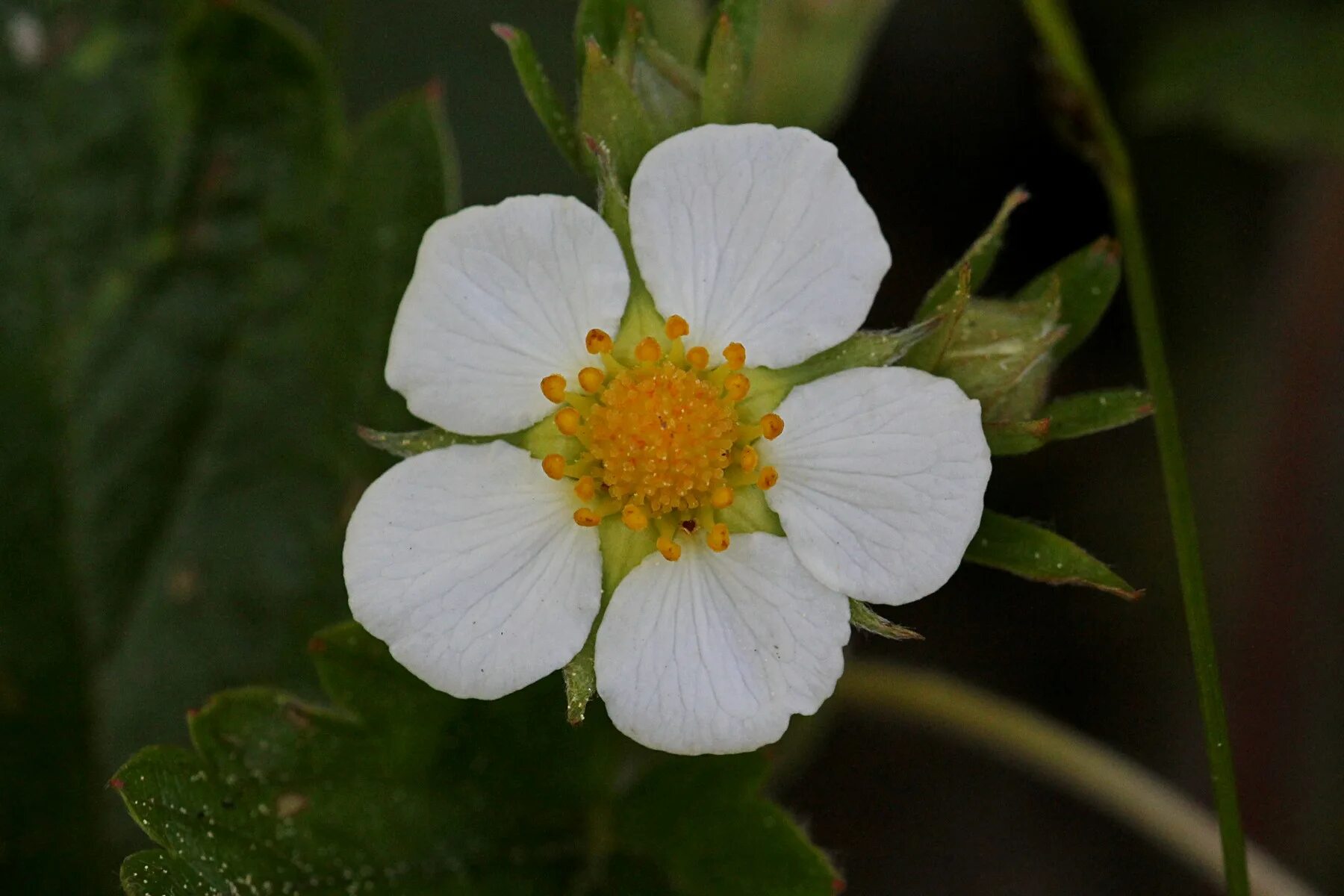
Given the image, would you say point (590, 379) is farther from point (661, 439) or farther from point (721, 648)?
point (721, 648)

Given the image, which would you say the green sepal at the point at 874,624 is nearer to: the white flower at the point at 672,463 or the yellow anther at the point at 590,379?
the white flower at the point at 672,463

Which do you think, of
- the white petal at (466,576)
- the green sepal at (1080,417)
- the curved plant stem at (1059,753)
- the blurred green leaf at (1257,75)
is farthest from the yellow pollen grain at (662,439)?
the blurred green leaf at (1257,75)

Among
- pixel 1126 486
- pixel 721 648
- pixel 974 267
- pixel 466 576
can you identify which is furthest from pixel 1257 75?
pixel 466 576

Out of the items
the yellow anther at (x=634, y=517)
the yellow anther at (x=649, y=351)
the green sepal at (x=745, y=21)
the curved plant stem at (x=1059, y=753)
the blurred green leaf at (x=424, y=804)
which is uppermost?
the green sepal at (x=745, y=21)

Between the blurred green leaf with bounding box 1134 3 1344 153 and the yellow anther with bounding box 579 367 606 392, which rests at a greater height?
the blurred green leaf with bounding box 1134 3 1344 153

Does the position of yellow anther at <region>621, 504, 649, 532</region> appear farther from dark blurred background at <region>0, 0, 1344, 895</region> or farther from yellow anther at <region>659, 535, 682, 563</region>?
dark blurred background at <region>0, 0, 1344, 895</region>

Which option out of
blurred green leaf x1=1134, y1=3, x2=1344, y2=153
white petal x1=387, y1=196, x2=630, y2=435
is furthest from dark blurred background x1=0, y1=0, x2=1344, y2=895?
white petal x1=387, y1=196, x2=630, y2=435
